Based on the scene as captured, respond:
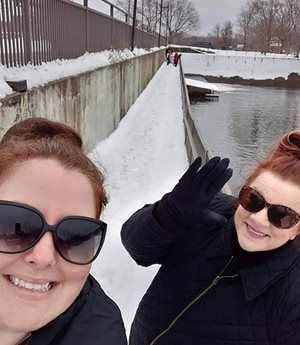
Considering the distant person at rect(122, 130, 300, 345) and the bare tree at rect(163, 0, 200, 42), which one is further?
the bare tree at rect(163, 0, 200, 42)

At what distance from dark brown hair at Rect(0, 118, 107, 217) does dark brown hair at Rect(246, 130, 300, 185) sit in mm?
749

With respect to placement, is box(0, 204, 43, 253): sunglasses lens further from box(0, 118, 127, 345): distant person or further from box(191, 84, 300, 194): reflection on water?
box(191, 84, 300, 194): reflection on water

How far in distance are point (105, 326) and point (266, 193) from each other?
86 centimetres

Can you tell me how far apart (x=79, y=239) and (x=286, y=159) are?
93 cm

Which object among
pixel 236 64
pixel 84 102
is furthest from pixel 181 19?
pixel 84 102

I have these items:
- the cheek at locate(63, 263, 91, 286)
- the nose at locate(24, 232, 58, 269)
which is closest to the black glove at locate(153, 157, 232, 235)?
the cheek at locate(63, 263, 91, 286)

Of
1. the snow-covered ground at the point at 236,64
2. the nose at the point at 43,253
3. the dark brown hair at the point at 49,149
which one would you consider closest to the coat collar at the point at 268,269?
the dark brown hair at the point at 49,149

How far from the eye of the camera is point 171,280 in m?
1.88

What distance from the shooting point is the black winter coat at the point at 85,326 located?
3.81 feet

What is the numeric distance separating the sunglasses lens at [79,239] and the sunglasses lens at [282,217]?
0.76 metres

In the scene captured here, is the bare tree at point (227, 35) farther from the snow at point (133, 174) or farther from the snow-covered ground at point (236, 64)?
the snow at point (133, 174)

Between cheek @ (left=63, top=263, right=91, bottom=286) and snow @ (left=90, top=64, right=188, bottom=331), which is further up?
cheek @ (left=63, top=263, right=91, bottom=286)

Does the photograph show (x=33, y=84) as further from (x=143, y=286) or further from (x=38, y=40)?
(x=143, y=286)

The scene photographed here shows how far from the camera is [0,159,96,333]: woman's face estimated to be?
110 centimetres
